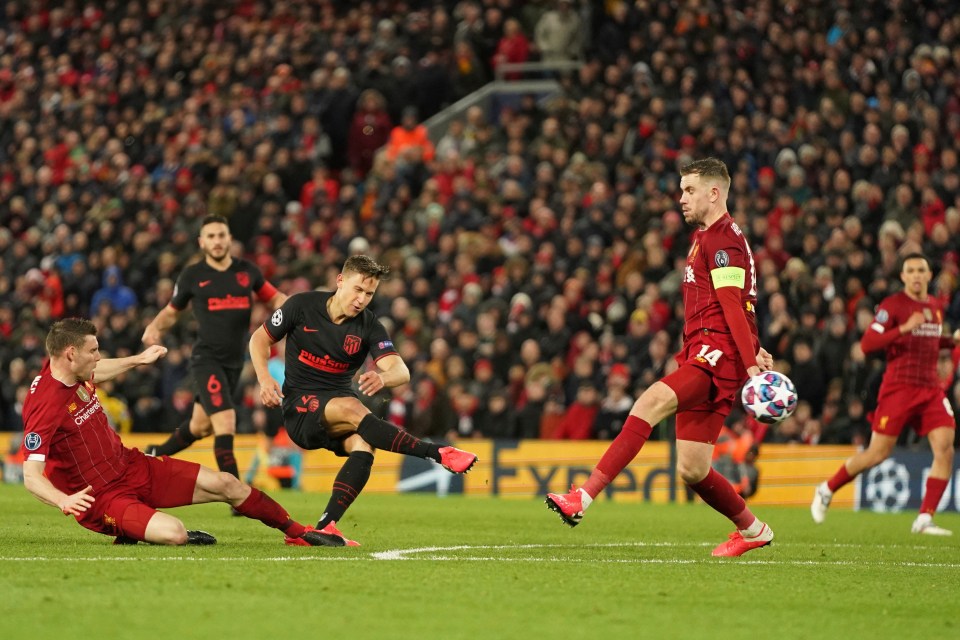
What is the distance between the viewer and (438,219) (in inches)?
874

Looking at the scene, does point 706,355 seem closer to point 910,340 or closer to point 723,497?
point 723,497

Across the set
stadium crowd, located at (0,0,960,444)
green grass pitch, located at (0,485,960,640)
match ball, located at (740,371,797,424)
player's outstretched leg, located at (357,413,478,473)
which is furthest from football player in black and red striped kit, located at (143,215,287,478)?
stadium crowd, located at (0,0,960,444)

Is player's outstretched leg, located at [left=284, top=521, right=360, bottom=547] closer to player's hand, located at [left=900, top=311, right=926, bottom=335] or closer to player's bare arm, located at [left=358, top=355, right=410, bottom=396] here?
player's bare arm, located at [left=358, top=355, right=410, bottom=396]

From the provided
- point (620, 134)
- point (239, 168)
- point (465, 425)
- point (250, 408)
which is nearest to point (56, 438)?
point (465, 425)

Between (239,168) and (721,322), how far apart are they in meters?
16.9

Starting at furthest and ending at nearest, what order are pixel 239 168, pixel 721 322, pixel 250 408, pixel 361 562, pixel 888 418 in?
pixel 239 168, pixel 250 408, pixel 888 418, pixel 721 322, pixel 361 562

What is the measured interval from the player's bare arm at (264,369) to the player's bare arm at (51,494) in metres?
1.23

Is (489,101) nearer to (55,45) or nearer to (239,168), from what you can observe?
(239,168)

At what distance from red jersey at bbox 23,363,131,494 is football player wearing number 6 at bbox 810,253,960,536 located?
264 inches

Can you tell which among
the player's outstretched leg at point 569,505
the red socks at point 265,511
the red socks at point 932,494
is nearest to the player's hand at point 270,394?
the red socks at point 265,511

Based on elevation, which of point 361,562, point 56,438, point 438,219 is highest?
point 438,219

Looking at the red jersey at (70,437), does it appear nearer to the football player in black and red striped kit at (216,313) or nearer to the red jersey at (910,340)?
the football player in black and red striped kit at (216,313)

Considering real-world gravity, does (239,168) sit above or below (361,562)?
above

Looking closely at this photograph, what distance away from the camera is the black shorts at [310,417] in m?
9.84
